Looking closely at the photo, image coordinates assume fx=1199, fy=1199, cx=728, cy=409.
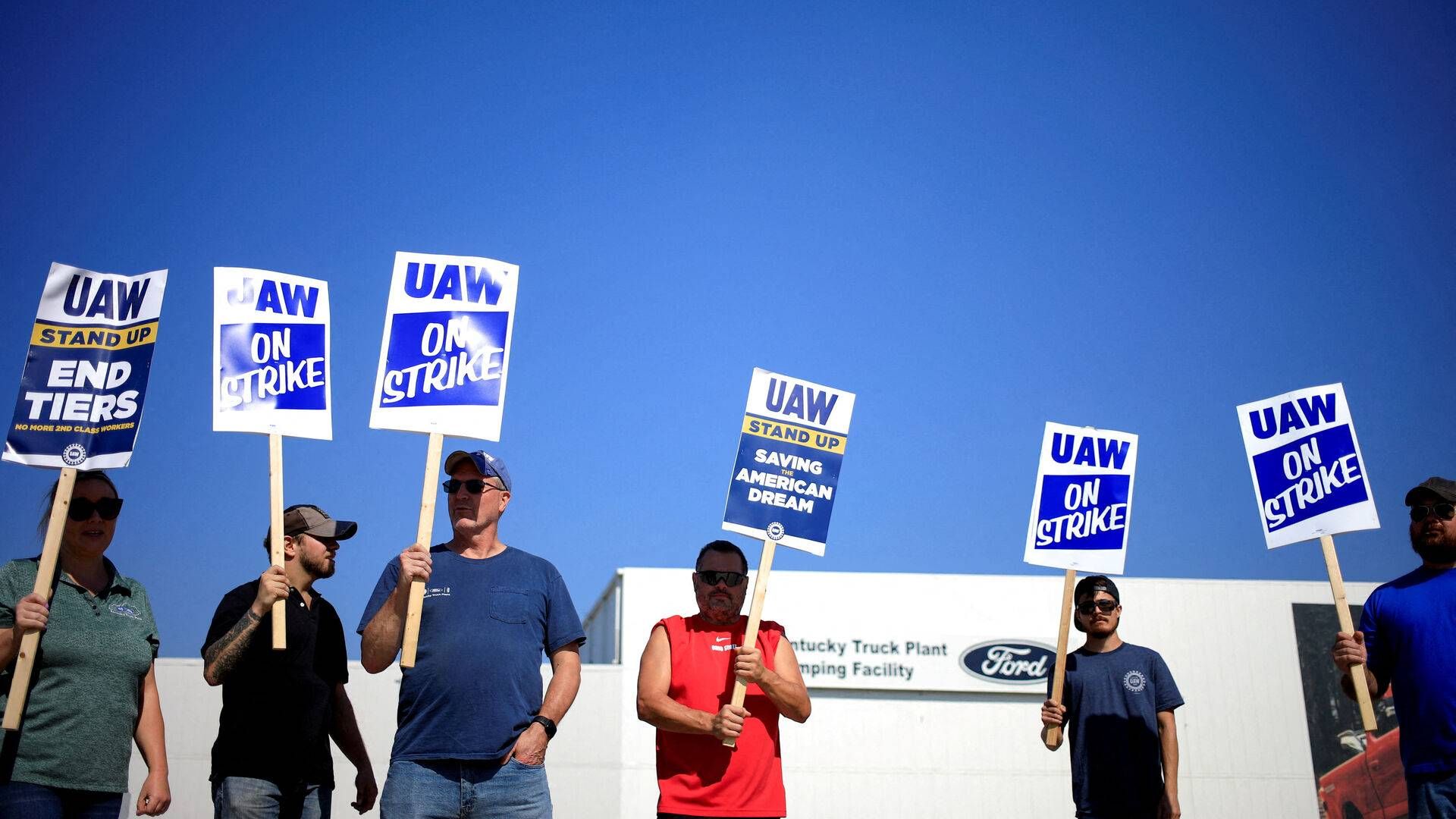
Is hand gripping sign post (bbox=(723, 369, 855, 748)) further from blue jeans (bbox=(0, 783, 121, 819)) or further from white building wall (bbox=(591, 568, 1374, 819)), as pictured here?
white building wall (bbox=(591, 568, 1374, 819))

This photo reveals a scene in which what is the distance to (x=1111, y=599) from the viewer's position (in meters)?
7.51

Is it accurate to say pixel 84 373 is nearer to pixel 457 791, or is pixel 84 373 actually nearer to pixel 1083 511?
pixel 457 791

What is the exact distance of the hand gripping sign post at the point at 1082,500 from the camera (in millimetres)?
8078

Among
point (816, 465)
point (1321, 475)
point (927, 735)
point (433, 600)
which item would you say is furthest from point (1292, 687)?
point (433, 600)

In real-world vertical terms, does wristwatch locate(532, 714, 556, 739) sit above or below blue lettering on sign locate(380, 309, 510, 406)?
below

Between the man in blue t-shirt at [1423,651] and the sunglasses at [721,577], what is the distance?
3.10 m

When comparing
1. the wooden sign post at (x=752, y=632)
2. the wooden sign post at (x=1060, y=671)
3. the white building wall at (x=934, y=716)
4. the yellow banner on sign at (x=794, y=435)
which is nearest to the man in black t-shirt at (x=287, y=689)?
the wooden sign post at (x=752, y=632)

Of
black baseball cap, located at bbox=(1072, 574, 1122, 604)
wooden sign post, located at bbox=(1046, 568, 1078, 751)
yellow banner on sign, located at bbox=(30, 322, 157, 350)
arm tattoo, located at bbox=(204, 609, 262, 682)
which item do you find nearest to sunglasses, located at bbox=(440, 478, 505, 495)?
arm tattoo, located at bbox=(204, 609, 262, 682)

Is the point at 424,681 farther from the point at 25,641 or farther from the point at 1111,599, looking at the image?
the point at 1111,599

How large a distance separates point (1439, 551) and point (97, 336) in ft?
22.6

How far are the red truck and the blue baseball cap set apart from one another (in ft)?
60.6

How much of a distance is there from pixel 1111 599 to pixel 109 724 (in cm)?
559

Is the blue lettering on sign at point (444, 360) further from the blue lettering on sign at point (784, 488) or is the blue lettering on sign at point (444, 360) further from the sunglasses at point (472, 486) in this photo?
the blue lettering on sign at point (784, 488)

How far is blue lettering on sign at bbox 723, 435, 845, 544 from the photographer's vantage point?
6836 mm
